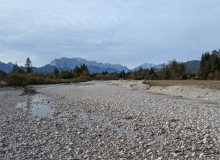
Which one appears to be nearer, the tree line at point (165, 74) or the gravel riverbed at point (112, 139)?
the gravel riverbed at point (112, 139)

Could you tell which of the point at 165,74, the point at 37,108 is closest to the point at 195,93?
the point at 37,108

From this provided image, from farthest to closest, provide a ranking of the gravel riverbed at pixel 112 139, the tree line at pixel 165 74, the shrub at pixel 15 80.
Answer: the tree line at pixel 165 74 < the shrub at pixel 15 80 < the gravel riverbed at pixel 112 139

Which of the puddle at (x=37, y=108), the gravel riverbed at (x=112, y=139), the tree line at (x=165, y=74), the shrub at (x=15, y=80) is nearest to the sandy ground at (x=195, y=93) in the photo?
the gravel riverbed at (x=112, y=139)

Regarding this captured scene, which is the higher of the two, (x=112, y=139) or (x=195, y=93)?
(x=195, y=93)

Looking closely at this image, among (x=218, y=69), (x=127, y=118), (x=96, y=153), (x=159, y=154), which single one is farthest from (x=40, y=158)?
(x=218, y=69)

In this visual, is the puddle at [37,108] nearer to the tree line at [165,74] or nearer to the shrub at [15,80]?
the shrub at [15,80]

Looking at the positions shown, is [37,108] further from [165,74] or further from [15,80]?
[165,74]

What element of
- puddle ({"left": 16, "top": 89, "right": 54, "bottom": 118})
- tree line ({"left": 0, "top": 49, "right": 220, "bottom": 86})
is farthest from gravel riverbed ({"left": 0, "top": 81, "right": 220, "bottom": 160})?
tree line ({"left": 0, "top": 49, "right": 220, "bottom": 86})

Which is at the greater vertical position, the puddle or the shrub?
the shrub

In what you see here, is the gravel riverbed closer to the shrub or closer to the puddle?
the puddle

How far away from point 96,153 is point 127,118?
651cm

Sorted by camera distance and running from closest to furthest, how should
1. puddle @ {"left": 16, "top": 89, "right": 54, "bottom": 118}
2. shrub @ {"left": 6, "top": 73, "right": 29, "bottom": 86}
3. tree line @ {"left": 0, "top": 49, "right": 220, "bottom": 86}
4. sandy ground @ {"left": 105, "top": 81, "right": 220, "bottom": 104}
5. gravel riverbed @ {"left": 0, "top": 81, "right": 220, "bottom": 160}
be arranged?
gravel riverbed @ {"left": 0, "top": 81, "right": 220, "bottom": 160}
puddle @ {"left": 16, "top": 89, "right": 54, "bottom": 118}
sandy ground @ {"left": 105, "top": 81, "right": 220, "bottom": 104}
shrub @ {"left": 6, "top": 73, "right": 29, "bottom": 86}
tree line @ {"left": 0, "top": 49, "right": 220, "bottom": 86}

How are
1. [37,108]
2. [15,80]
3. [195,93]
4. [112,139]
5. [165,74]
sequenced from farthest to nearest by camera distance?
[165,74]
[15,80]
[195,93]
[37,108]
[112,139]

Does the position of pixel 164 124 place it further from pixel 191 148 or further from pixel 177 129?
pixel 191 148
